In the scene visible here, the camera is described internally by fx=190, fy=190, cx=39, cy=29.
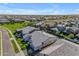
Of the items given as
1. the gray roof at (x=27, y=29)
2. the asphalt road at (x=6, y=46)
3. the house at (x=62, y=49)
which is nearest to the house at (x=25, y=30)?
the gray roof at (x=27, y=29)

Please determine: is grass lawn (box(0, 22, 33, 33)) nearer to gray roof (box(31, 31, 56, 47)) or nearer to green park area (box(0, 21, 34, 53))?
green park area (box(0, 21, 34, 53))

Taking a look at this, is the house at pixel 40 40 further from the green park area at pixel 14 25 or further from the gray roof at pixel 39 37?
the green park area at pixel 14 25

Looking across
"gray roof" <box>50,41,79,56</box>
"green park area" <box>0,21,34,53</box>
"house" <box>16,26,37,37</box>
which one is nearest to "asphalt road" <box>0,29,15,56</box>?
"green park area" <box>0,21,34,53</box>

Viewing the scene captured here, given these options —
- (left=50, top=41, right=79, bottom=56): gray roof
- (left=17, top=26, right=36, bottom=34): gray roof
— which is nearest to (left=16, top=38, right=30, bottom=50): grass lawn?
(left=17, top=26, right=36, bottom=34): gray roof

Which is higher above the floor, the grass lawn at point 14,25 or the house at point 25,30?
the grass lawn at point 14,25

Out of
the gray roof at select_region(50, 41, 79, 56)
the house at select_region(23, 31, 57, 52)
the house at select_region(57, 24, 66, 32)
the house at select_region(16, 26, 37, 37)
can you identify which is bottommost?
the gray roof at select_region(50, 41, 79, 56)

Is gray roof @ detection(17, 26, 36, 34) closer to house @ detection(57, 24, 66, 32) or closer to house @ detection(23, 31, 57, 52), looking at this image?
house @ detection(23, 31, 57, 52)

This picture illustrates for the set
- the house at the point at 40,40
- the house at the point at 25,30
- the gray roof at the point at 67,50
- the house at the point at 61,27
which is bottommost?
the gray roof at the point at 67,50

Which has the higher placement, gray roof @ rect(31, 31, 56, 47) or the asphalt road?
gray roof @ rect(31, 31, 56, 47)
